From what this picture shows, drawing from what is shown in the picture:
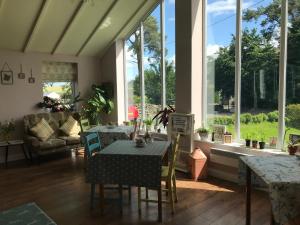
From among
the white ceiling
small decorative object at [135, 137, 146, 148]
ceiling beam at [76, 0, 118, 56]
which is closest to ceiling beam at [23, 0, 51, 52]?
the white ceiling

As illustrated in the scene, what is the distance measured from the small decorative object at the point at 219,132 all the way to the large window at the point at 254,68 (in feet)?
0.49

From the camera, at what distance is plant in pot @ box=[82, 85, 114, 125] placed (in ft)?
22.3

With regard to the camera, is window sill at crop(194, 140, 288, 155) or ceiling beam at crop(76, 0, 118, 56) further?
ceiling beam at crop(76, 0, 118, 56)

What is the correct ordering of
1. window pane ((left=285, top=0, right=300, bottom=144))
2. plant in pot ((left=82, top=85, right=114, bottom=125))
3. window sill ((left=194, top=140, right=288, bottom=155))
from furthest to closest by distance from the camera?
plant in pot ((left=82, top=85, right=114, bottom=125)) → window sill ((left=194, top=140, right=288, bottom=155)) → window pane ((left=285, top=0, right=300, bottom=144))

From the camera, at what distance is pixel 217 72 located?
15.8ft

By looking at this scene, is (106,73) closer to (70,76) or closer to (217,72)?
(70,76)

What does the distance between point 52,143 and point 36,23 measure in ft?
7.90

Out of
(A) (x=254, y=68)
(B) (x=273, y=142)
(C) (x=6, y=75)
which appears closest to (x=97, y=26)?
(C) (x=6, y=75)

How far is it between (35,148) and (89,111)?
5.67 feet

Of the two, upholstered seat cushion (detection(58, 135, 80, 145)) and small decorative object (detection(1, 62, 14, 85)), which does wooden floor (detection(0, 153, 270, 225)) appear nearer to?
upholstered seat cushion (detection(58, 135, 80, 145))

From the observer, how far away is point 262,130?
14.0 feet

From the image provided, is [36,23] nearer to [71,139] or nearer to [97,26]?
[97,26]

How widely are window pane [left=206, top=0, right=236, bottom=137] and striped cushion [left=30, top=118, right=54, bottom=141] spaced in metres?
3.49

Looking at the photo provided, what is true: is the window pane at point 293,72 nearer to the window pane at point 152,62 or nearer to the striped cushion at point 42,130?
the window pane at point 152,62
